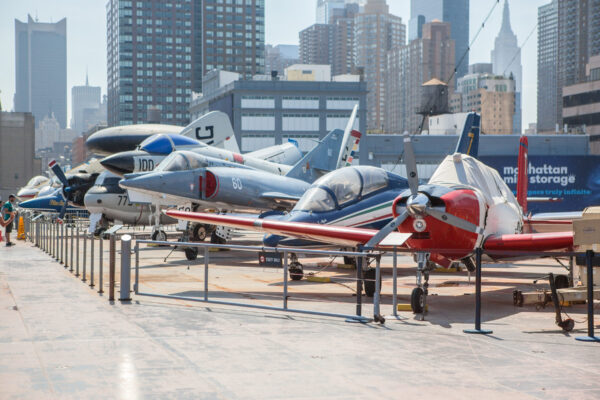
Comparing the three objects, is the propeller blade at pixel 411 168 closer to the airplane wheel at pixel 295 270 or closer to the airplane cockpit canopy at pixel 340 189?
the airplane cockpit canopy at pixel 340 189

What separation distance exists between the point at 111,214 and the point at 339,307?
23.0 m

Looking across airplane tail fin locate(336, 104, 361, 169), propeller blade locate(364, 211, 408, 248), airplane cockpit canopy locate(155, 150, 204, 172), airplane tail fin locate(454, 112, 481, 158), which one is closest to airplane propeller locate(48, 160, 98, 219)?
airplane cockpit canopy locate(155, 150, 204, 172)

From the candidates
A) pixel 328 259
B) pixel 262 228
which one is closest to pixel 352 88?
pixel 328 259

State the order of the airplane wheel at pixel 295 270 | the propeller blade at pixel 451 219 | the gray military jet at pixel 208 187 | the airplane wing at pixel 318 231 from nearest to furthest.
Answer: the propeller blade at pixel 451 219 → the airplane wing at pixel 318 231 → the airplane wheel at pixel 295 270 → the gray military jet at pixel 208 187

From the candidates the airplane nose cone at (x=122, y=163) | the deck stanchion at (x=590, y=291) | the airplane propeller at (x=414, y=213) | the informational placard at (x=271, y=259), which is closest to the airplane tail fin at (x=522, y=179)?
the airplane propeller at (x=414, y=213)

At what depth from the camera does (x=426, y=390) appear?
7121mm

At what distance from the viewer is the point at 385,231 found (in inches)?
488

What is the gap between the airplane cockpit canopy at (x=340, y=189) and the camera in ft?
55.5

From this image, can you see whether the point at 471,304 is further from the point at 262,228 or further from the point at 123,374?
the point at 123,374

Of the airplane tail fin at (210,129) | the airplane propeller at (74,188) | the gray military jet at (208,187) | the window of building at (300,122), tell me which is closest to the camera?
the gray military jet at (208,187)

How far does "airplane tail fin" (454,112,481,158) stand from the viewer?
667 inches

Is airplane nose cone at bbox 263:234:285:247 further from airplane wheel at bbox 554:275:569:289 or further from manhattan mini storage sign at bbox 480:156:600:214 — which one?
manhattan mini storage sign at bbox 480:156:600:214

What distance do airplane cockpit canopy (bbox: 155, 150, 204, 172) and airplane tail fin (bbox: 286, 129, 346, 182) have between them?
6028 mm

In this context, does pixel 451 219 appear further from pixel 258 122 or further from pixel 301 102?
pixel 301 102
